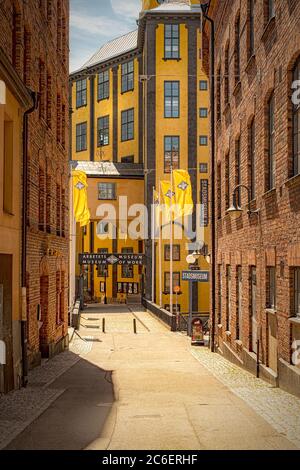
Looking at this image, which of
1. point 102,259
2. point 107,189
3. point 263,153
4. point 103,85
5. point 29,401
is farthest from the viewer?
point 103,85

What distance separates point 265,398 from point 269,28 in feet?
25.9

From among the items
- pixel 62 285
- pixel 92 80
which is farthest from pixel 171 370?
pixel 92 80

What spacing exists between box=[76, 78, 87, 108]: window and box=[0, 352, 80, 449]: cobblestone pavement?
51590 millimetres

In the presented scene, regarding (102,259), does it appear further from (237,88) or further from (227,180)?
(237,88)

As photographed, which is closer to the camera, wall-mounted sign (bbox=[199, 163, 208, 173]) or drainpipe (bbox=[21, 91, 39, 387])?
drainpipe (bbox=[21, 91, 39, 387])

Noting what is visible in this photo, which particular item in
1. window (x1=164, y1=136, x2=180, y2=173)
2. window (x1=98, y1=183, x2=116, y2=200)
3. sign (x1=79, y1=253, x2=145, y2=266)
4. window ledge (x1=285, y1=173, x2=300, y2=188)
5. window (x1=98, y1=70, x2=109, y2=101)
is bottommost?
sign (x1=79, y1=253, x2=145, y2=266)

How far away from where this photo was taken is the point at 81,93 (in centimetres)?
6925

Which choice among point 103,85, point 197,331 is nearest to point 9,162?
point 197,331

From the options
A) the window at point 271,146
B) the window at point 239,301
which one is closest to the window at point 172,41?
the window at point 239,301

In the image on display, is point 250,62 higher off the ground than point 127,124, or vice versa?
point 127,124

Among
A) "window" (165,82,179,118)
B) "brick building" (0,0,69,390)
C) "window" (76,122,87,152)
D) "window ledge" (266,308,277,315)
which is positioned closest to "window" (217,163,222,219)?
"brick building" (0,0,69,390)

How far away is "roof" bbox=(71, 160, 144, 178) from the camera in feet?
189

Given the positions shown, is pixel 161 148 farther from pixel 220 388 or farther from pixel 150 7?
pixel 220 388

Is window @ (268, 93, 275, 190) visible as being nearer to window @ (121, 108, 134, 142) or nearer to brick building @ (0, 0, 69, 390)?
brick building @ (0, 0, 69, 390)
